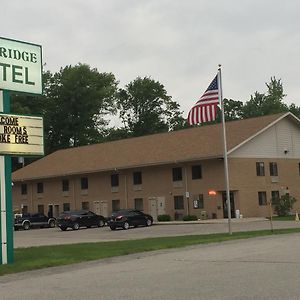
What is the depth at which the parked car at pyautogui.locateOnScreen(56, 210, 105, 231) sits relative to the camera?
46.7m

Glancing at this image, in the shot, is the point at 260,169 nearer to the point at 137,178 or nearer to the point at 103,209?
the point at 137,178

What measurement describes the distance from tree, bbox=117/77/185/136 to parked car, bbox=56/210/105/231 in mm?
50496

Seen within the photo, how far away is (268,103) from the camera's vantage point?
87625 millimetres

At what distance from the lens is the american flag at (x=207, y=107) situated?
27.8 meters

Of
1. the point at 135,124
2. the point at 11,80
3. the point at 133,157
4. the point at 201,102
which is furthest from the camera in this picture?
the point at 135,124

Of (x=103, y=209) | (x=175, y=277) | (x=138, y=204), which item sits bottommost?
(x=175, y=277)

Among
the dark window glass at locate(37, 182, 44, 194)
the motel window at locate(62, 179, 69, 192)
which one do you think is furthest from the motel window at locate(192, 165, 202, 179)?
the dark window glass at locate(37, 182, 44, 194)

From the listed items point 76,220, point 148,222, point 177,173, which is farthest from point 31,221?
point 177,173

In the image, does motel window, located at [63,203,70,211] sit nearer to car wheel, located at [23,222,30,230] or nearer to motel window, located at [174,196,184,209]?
car wheel, located at [23,222,30,230]

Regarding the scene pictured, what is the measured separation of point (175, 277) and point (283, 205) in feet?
125

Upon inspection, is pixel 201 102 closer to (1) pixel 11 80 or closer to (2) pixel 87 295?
(1) pixel 11 80

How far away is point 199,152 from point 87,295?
38.9 m

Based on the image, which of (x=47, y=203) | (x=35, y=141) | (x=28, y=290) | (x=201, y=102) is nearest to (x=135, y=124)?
(x=47, y=203)

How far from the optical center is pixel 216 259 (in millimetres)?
17000
